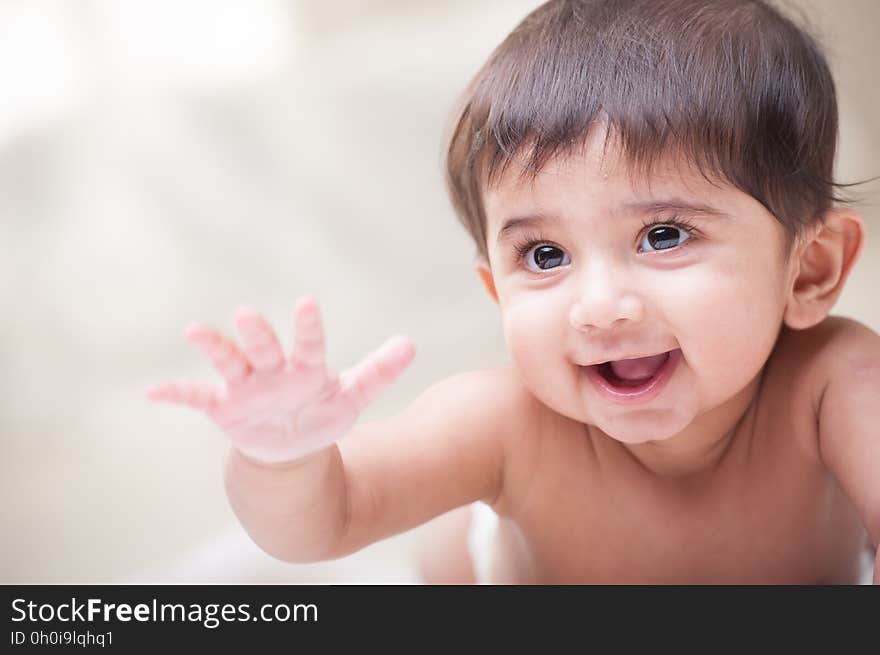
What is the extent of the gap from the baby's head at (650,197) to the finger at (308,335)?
0.19m

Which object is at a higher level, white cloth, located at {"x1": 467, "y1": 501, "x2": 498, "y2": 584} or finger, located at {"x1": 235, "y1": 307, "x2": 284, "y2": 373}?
white cloth, located at {"x1": 467, "y1": 501, "x2": 498, "y2": 584}

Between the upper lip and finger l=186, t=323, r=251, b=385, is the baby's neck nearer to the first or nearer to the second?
the upper lip

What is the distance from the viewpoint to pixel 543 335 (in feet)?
2.87

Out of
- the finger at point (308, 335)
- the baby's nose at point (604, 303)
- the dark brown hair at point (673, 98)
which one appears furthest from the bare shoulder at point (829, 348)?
A: the finger at point (308, 335)

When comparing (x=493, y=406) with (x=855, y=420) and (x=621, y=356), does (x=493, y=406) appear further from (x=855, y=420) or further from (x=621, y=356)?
(x=855, y=420)

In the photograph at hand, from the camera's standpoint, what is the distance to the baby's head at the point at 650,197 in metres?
0.84

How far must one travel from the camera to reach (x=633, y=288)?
2.73 feet

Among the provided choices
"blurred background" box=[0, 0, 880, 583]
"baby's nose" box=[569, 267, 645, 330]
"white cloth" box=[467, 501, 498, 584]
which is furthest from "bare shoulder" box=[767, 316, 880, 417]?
"blurred background" box=[0, 0, 880, 583]

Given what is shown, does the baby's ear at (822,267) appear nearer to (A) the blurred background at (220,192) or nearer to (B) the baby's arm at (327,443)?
(B) the baby's arm at (327,443)

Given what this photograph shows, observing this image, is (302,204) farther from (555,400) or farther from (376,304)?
(555,400)

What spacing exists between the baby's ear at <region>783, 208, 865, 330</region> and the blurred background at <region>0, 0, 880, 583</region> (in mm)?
733

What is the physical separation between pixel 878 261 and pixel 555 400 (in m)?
1.05

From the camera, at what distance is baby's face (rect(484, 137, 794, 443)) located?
835mm
